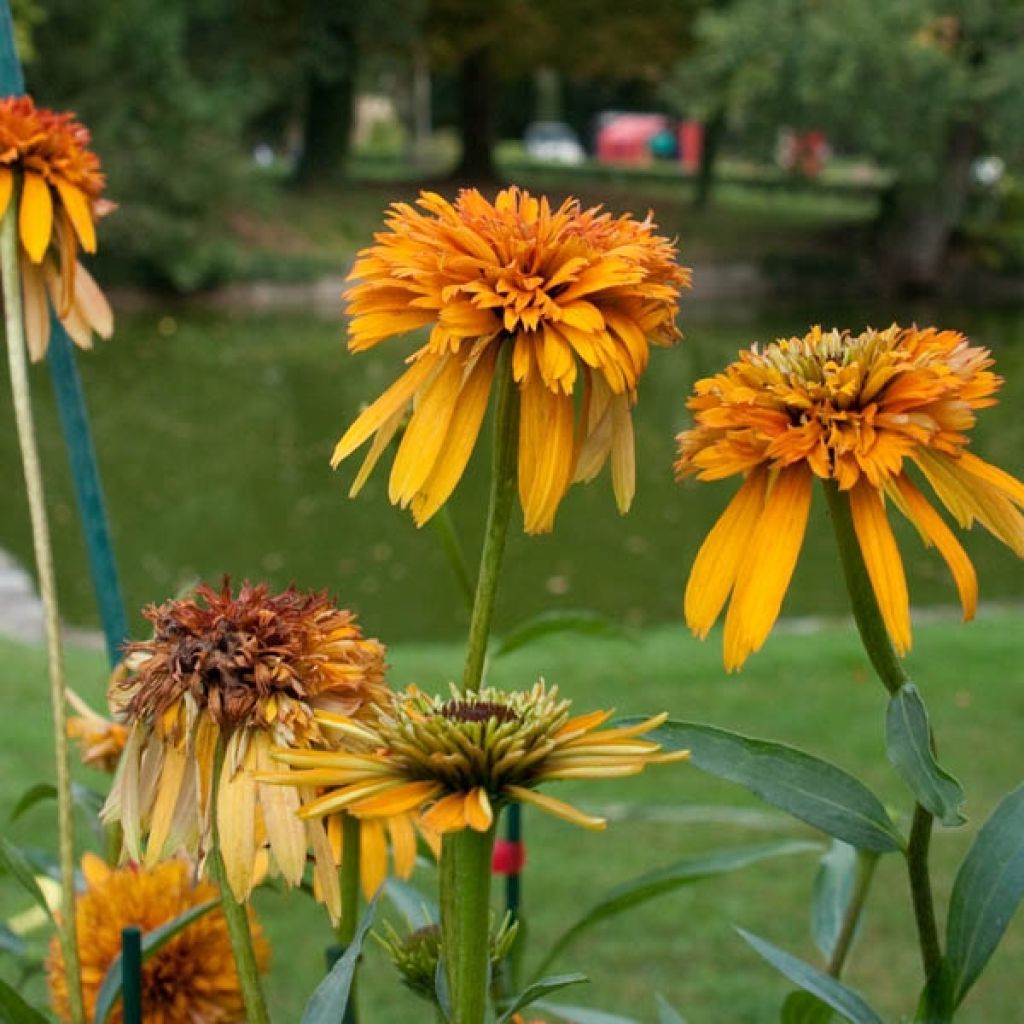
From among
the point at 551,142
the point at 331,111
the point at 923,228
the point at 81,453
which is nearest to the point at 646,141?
the point at 551,142

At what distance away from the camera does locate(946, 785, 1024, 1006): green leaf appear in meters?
0.62

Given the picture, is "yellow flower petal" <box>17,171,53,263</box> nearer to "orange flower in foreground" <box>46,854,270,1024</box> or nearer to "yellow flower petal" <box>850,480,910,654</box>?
"orange flower in foreground" <box>46,854,270,1024</box>

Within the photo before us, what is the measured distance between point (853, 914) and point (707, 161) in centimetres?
2310

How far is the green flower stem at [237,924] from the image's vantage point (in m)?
0.62

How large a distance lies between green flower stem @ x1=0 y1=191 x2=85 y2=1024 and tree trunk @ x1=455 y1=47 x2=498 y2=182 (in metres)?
23.5

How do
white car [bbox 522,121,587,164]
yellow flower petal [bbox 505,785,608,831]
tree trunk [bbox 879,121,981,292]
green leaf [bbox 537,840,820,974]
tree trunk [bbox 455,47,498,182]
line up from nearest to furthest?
yellow flower petal [bbox 505,785,608,831], green leaf [bbox 537,840,820,974], tree trunk [bbox 879,121,981,292], tree trunk [bbox 455,47,498,182], white car [bbox 522,121,587,164]

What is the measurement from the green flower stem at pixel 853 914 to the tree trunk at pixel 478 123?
23.5 metres

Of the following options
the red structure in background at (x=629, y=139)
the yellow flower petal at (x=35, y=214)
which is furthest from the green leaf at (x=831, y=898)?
the red structure in background at (x=629, y=139)

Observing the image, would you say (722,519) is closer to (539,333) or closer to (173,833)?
(539,333)

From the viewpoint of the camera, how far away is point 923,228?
21.0 meters

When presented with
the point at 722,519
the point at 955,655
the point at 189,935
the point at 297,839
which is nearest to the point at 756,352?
the point at 722,519

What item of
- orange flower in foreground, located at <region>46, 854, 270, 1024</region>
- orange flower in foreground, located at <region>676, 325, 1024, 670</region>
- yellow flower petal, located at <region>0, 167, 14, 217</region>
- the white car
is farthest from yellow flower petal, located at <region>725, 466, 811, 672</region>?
the white car

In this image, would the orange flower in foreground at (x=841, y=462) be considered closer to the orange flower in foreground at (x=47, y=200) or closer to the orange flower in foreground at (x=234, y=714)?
the orange flower in foreground at (x=234, y=714)

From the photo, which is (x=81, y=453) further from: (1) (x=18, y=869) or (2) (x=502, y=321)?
(2) (x=502, y=321)
